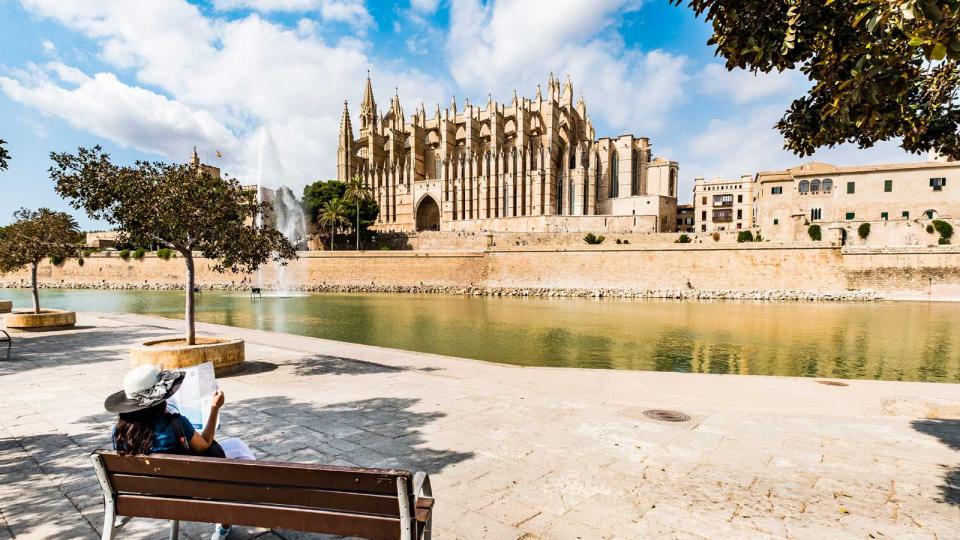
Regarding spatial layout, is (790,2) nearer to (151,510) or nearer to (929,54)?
(929,54)

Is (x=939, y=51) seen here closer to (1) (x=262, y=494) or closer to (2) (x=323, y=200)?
(1) (x=262, y=494)

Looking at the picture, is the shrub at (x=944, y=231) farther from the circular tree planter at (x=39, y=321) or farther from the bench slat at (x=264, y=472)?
the circular tree planter at (x=39, y=321)

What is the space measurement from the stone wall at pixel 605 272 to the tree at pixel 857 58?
32.4 metres

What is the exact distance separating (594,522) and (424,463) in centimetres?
146

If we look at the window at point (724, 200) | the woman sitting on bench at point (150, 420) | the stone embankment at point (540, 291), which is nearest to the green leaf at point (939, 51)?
the woman sitting on bench at point (150, 420)

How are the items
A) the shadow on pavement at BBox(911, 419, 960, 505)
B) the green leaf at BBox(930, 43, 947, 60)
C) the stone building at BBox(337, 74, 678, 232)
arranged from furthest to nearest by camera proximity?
the stone building at BBox(337, 74, 678, 232) → the shadow on pavement at BBox(911, 419, 960, 505) → the green leaf at BBox(930, 43, 947, 60)

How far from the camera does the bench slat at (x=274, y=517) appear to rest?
78.8 inches

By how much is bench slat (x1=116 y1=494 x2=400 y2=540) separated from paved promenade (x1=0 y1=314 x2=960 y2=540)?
843 millimetres

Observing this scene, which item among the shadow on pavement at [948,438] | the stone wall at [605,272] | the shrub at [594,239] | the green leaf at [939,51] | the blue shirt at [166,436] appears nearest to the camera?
the green leaf at [939,51]

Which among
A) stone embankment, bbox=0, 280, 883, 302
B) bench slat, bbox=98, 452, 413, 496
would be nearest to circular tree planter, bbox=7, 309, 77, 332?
bench slat, bbox=98, 452, 413, 496

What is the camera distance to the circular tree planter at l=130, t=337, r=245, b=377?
257 inches

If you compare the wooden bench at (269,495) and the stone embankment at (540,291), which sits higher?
the wooden bench at (269,495)

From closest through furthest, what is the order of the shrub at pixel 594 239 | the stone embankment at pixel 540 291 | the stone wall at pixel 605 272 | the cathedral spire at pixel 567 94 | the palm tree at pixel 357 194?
the stone wall at pixel 605 272 < the stone embankment at pixel 540 291 < the shrub at pixel 594 239 < the palm tree at pixel 357 194 < the cathedral spire at pixel 567 94

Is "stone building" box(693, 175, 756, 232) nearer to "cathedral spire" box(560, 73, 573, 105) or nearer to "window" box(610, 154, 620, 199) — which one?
"window" box(610, 154, 620, 199)
